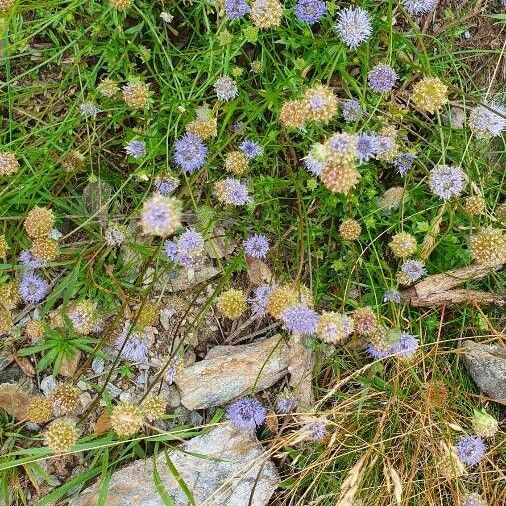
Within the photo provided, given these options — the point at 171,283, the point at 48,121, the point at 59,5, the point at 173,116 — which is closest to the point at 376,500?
the point at 171,283

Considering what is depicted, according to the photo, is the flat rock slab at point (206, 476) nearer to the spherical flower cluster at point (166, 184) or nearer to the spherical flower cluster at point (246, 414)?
the spherical flower cluster at point (246, 414)

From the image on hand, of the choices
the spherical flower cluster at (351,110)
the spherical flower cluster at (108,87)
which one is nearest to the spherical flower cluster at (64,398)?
the spherical flower cluster at (108,87)

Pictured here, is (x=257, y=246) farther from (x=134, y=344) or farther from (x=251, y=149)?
(x=134, y=344)

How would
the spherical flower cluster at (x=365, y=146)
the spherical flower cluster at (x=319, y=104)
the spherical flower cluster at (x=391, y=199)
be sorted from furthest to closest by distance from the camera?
the spherical flower cluster at (x=391, y=199), the spherical flower cluster at (x=365, y=146), the spherical flower cluster at (x=319, y=104)

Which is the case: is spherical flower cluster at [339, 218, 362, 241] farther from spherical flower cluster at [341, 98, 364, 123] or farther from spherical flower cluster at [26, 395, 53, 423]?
spherical flower cluster at [26, 395, 53, 423]

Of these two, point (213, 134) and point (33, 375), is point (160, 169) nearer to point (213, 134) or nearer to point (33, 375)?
point (213, 134)
